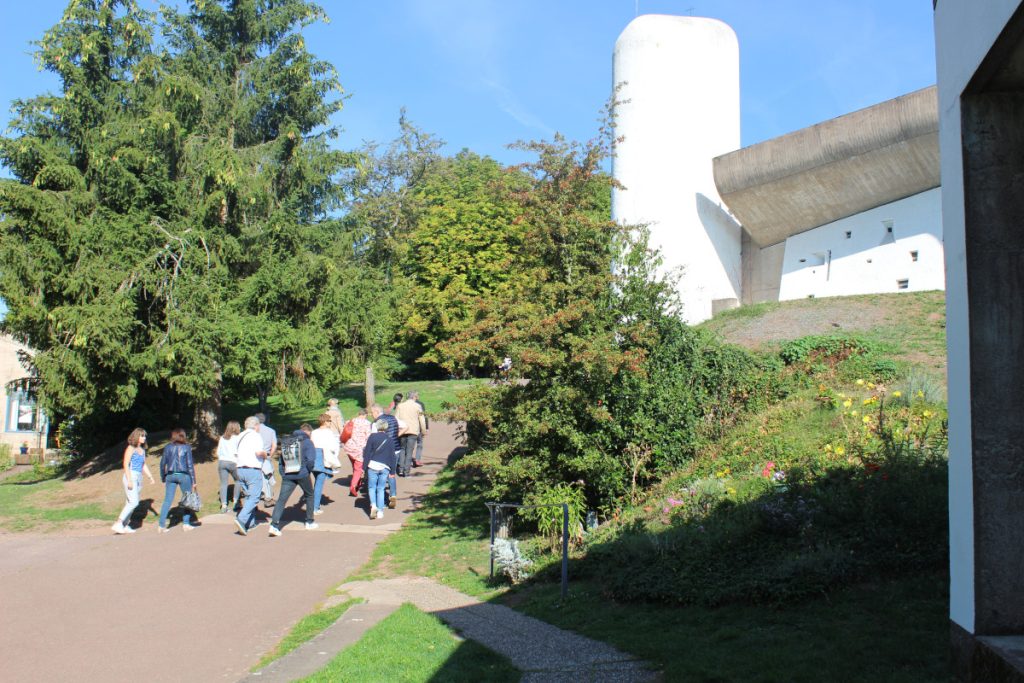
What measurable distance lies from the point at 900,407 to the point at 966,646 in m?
7.57

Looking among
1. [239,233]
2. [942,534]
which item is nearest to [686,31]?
[239,233]

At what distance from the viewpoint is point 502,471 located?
10.7 m

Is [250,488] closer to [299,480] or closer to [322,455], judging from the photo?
[299,480]

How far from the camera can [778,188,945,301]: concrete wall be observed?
21.7 m

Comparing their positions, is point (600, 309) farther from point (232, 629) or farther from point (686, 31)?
point (686, 31)

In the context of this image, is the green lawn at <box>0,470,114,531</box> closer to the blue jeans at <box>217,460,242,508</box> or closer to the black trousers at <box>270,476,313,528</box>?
the blue jeans at <box>217,460,242,508</box>

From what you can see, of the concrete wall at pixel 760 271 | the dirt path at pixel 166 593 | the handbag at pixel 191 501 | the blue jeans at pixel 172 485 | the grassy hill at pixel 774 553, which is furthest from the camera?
the concrete wall at pixel 760 271

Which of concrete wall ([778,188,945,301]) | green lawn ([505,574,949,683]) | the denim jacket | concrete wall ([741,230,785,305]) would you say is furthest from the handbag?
concrete wall ([741,230,785,305])

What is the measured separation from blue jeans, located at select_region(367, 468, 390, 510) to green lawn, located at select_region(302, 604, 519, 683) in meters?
5.58

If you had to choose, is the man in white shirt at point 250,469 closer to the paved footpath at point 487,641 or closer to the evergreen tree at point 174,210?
the paved footpath at point 487,641

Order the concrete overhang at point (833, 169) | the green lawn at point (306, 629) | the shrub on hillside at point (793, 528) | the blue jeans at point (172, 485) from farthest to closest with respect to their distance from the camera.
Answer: the concrete overhang at point (833, 169) < the blue jeans at point (172, 485) < the shrub on hillside at point (793, 528) < the green lawn at point (306, 629)

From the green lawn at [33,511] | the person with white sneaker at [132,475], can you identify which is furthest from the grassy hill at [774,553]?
the green lawn at [33,511]

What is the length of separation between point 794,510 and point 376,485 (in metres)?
6.65

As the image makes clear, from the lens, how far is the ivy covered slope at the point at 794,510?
7.05 metres
